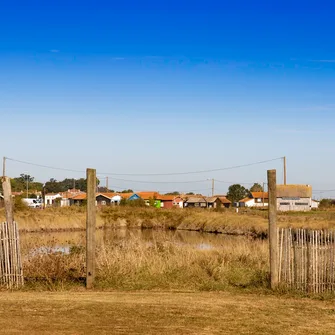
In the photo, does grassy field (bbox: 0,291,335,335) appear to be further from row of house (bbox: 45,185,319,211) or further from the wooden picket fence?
row of house (bbox: 45,185,319,211)

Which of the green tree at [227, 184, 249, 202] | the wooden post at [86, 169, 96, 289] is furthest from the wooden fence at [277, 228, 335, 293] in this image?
the green tree at [227, 184, 249, 202]

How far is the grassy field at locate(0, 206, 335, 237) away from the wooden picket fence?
105 ft

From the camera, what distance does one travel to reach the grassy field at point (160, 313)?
8992 millimetres

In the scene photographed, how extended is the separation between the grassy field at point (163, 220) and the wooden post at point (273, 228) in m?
29.8

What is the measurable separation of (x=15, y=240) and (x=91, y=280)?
195 cm

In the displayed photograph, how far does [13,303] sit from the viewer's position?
10.8 m

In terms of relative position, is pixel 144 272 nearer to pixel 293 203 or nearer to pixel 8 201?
pixel 8 201

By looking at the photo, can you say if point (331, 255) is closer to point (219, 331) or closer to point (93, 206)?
point (219, 331)

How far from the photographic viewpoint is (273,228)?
40.8 feet

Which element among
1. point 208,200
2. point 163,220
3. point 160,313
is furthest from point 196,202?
point 160,313

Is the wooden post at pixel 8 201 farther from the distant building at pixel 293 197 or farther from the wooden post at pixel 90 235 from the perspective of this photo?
the distant building at pixel 293 197

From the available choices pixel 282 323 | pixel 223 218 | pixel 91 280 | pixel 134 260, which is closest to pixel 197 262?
pixel 134 260

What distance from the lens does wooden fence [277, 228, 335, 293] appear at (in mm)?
A: 11945

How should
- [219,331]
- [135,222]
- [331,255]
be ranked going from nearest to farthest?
1. [219,331]
2. [331,255]
3. [135,222]
